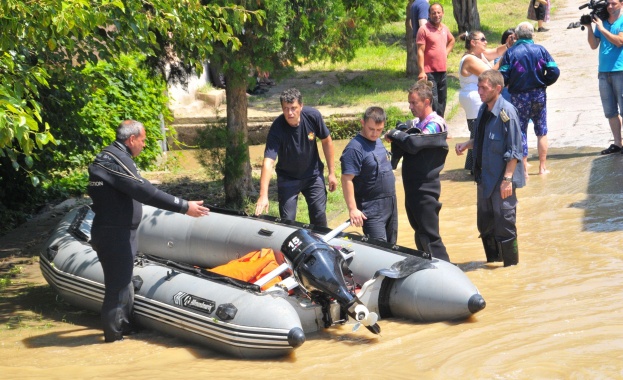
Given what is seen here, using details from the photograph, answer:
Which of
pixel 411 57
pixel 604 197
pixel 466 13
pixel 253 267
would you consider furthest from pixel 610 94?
pixel 466 13

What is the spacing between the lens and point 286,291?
22.7 feet

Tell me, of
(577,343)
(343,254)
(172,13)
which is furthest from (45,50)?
(577,343)

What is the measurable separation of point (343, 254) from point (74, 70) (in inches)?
134

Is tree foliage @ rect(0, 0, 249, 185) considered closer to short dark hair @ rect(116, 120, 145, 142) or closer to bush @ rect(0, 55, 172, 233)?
bush @ rect(0, 55, 172, 233)

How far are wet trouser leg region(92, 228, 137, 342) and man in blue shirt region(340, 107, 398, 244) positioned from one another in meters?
1.74

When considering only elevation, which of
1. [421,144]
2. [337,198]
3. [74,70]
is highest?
[74,70]

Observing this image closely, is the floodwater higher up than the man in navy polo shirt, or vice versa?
the man in navy polo shirt

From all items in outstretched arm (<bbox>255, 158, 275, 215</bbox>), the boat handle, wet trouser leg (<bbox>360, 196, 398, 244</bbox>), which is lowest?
the boat handle

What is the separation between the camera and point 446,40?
42.5 feet

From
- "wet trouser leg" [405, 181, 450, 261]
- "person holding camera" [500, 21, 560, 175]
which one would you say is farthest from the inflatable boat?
"person holding camera" [500, 21, 560, 175]

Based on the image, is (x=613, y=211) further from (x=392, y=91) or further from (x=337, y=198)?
(x=392, y=91)

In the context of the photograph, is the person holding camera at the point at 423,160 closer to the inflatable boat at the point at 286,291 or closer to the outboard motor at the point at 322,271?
the inflatable boat at the point at 286,291

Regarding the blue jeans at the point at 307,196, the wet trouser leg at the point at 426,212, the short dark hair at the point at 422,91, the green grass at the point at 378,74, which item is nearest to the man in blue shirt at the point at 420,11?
the green grass at the point at 378,74

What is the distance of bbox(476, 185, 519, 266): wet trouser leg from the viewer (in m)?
7.89
